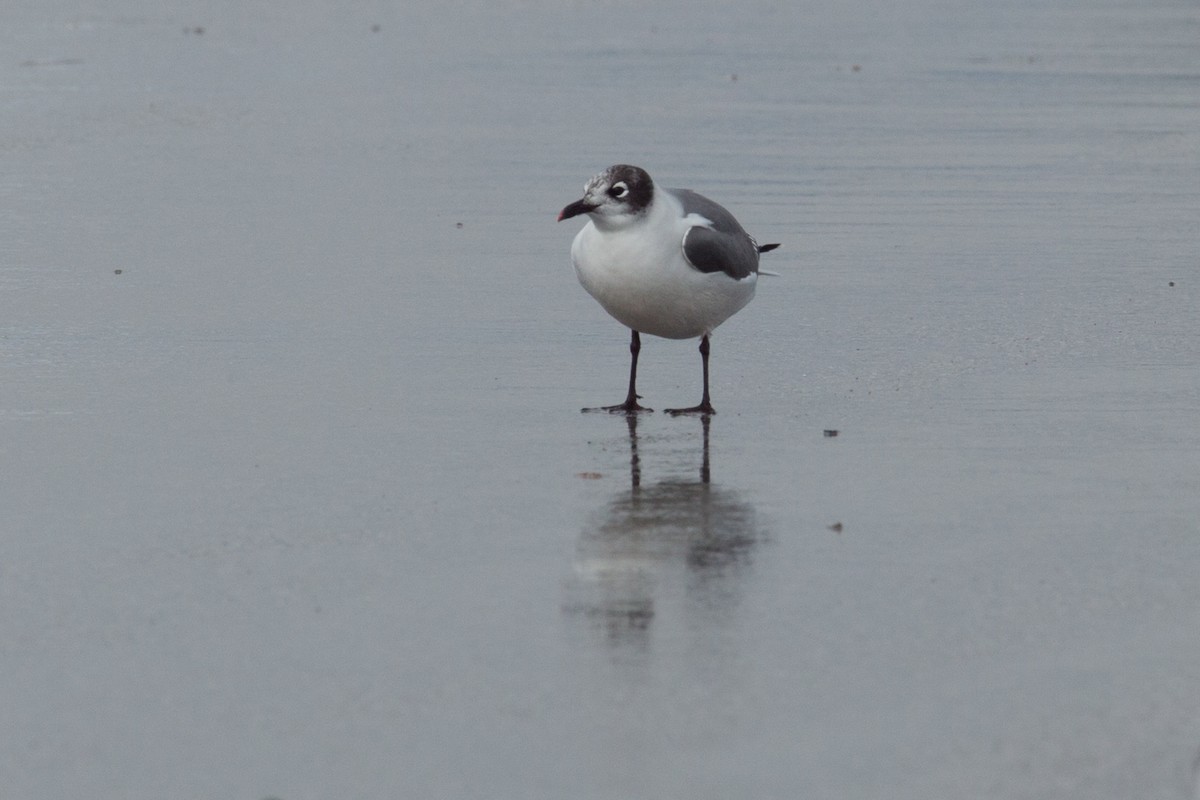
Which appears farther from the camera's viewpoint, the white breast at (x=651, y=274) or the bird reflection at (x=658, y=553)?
the white breast at (x=651, y=274)

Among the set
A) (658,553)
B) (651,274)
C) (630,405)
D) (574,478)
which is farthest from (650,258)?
(658,553)

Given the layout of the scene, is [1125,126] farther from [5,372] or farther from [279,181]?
[5,372]

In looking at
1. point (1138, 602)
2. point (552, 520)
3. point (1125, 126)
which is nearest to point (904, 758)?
point (1138, 602)

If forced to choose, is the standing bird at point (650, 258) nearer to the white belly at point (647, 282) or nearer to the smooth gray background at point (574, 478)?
the white belly at point (647, 282)

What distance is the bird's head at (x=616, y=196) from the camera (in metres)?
7.24

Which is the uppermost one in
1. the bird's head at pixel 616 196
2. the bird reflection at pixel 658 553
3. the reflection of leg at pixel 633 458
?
the bird's head at pixel 616 196

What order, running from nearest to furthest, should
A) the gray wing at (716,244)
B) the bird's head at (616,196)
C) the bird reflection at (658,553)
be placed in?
the bird reflection at (658,553) < the bird's head at (616,196) < the gray wing at (716,244)

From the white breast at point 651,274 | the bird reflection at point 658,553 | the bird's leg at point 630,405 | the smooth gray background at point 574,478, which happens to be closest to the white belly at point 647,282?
the white breast at point 651,274

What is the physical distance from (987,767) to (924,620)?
0.93 m

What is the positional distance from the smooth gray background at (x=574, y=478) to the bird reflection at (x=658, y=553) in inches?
0.7

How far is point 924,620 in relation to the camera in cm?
498

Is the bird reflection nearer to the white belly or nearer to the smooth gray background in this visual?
the smooth gray background

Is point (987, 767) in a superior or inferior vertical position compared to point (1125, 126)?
inferior

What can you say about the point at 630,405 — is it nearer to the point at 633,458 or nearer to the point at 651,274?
the point at 651,274
